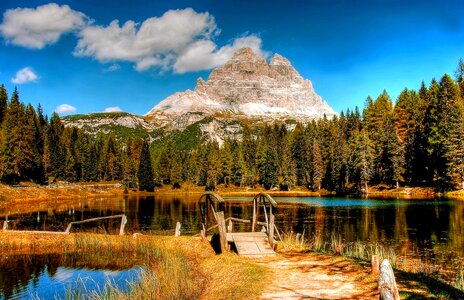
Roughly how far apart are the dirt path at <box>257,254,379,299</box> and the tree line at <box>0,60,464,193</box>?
220 ft

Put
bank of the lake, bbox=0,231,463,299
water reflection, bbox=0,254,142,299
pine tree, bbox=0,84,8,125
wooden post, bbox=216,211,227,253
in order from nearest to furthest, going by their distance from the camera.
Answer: bank of the lake, bbox=0,231,463,299 < water reflection, bbox=0,254,142,299 < wooden post, bbox=216,211,227,253 < pine tree, bbox=0,84,8,125

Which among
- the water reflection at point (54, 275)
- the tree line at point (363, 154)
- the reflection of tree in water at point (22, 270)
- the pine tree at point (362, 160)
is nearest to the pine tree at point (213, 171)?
the tree line at point (363, 154)

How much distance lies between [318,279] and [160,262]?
27.4ft

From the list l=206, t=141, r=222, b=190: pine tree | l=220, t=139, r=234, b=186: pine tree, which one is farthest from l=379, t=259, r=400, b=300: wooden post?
l=220, t=139, r=234, b=186: pine tree

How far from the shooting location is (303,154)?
5507 inches

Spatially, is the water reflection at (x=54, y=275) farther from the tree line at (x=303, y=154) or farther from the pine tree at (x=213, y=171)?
the pine tree at (x=213, y=171)

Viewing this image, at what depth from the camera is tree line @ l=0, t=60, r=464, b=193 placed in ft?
273

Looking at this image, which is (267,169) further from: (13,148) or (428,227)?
(428,227)

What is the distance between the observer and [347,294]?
1152cm

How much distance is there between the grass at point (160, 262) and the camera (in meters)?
12.9

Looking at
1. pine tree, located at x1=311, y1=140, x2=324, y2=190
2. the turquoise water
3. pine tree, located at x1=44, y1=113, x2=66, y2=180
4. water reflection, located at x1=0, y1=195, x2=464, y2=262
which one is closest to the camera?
the turquoise water

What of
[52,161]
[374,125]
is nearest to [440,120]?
[374,125]

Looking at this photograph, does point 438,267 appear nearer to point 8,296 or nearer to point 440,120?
point 8,296

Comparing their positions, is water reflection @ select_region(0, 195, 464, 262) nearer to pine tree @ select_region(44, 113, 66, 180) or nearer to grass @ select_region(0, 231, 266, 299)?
grass @ select_region(0, 231, 266, 299)
